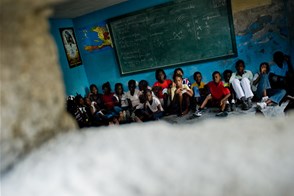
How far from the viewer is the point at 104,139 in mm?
508

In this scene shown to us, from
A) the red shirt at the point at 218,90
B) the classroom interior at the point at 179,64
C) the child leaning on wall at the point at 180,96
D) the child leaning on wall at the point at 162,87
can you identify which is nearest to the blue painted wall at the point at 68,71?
the classroom interior at the point at 179,64

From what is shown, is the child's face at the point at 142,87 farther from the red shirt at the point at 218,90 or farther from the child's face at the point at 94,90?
the red shirt at the point at 218,90

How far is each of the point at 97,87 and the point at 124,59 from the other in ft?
2.44

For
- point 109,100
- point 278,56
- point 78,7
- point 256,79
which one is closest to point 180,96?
point 256,79

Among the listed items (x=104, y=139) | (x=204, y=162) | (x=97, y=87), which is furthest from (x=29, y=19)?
(x=97, y=87)

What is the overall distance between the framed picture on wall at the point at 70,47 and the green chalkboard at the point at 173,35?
2.44 feet

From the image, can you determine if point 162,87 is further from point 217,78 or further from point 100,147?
point 100,147

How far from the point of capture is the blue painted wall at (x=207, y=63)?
3439 millimetres

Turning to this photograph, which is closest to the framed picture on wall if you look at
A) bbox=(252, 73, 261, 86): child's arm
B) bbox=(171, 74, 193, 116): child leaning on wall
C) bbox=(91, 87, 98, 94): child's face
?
bbox=(91, 87, 98, 94): child's face

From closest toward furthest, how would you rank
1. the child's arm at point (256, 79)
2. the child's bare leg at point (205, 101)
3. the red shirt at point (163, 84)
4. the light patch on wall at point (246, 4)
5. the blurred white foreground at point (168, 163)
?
the blurred white foreground at point (168, 163) < the light patch on wall at point (246, 4) < the child's arm at point (256, 79) < the child's bare leg at point (205, 101) < the red shirt at point (163, 84)

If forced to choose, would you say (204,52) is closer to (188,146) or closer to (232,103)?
(232,103)

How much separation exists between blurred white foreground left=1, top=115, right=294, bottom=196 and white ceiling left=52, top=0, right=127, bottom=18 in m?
3.33

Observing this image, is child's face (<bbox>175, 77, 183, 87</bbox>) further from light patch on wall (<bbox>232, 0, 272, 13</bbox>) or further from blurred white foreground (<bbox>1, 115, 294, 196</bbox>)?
blurred white foreground (<bbox>1, 115, 294, 196</bbox>)

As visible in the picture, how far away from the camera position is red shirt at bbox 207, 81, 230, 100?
3.79 m
